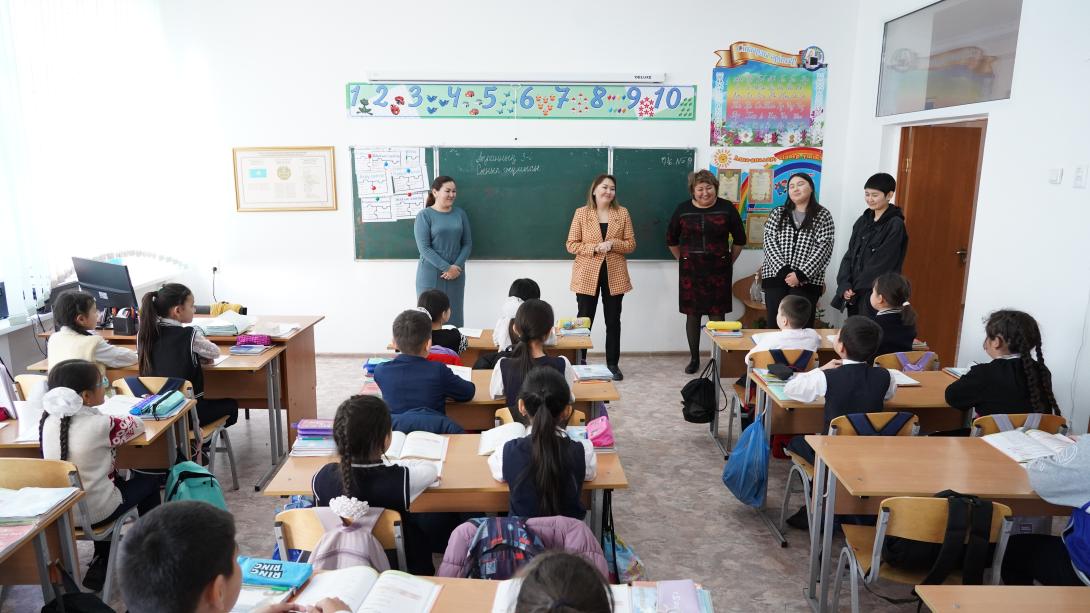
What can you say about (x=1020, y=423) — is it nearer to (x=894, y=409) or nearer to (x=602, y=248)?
(x=894, y=409)

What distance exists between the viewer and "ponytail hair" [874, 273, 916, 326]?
394cm

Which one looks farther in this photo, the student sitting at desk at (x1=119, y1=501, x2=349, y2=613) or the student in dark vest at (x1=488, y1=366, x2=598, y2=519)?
the student in dark vest at (x1=488, y1=366, x2=598, y2=519)

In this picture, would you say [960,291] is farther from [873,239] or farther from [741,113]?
[741,113]

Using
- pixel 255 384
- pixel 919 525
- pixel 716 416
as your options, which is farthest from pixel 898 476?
pixel 255 384

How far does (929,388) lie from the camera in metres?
3.54

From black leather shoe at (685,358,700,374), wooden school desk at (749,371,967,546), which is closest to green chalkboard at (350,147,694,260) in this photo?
black leather shoe at (685,358,700,374)

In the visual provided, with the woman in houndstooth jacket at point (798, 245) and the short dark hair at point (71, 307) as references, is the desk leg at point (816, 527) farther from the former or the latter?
the short dark hair at point (71, 307)

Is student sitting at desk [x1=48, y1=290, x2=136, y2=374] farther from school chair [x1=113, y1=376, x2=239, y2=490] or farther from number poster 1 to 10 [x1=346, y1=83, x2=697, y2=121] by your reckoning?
number poster 1 to 10 [x1=346, y1=83, x2=697, y2=121]

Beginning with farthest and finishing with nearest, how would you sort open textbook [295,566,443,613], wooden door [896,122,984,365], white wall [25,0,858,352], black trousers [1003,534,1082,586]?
white wall [25,0,858,352], wooden door [896,122,984,365], black trousers [1003,534,1082,586], open textbook [295,566,443,613]

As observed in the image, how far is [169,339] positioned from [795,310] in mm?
3263

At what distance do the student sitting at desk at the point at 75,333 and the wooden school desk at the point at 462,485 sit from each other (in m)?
1.62

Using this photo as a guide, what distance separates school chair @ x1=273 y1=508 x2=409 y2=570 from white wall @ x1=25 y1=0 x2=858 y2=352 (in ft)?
14.2

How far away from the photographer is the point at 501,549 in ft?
6.40

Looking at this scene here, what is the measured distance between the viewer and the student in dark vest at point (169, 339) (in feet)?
11.8
